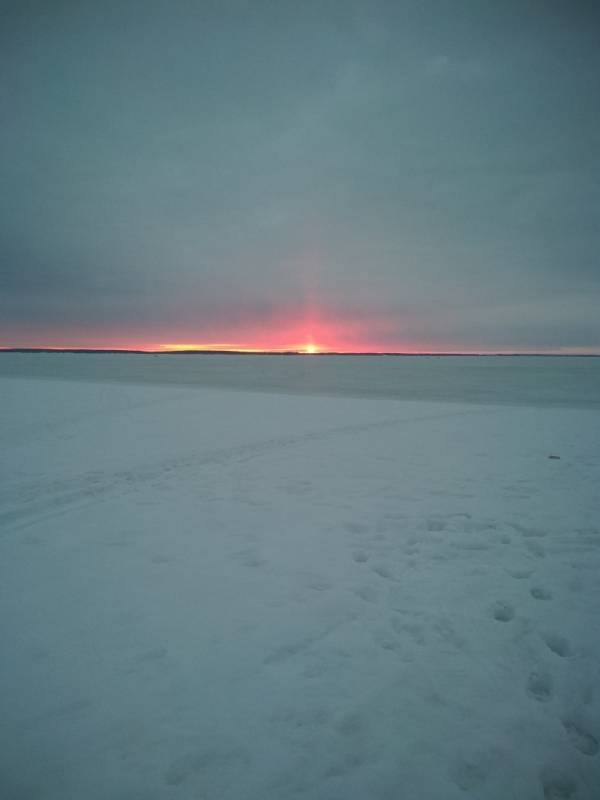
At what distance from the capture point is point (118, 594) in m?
4.52

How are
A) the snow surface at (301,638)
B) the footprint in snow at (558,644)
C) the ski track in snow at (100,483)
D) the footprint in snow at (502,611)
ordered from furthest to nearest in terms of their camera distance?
the ski track in snow at (100,483) < the footprint in snow at (502,611) < the footprint in snow at (558,644) < the snow surface at (301,638)

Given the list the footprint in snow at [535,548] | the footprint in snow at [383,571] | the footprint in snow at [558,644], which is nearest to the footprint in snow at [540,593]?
the footprint in snow at [558,644]

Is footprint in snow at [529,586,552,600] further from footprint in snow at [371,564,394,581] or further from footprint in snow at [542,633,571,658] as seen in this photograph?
footprint in snow at [371,564,394,581]

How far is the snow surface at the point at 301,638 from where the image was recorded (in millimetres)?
2707

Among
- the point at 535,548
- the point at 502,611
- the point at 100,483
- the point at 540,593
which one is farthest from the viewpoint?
the point at 100,483

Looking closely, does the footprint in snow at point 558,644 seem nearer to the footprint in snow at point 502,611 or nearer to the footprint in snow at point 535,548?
the footprint in snow at point 502,611

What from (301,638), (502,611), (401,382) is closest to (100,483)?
(301,638)

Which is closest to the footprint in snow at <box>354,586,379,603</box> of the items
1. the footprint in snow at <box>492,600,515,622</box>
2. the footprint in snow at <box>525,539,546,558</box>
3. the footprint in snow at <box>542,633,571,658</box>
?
the footprint in snow at <box>492,600,515,622</box>

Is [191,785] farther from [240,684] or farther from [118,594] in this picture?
[118,594]

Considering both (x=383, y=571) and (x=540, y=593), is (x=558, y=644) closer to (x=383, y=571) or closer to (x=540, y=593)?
(x=540, y=593)

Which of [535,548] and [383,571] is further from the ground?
[535,548]

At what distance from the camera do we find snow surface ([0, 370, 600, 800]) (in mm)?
2707

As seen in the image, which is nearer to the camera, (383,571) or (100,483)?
(383,571)

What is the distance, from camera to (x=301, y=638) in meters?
3.83
